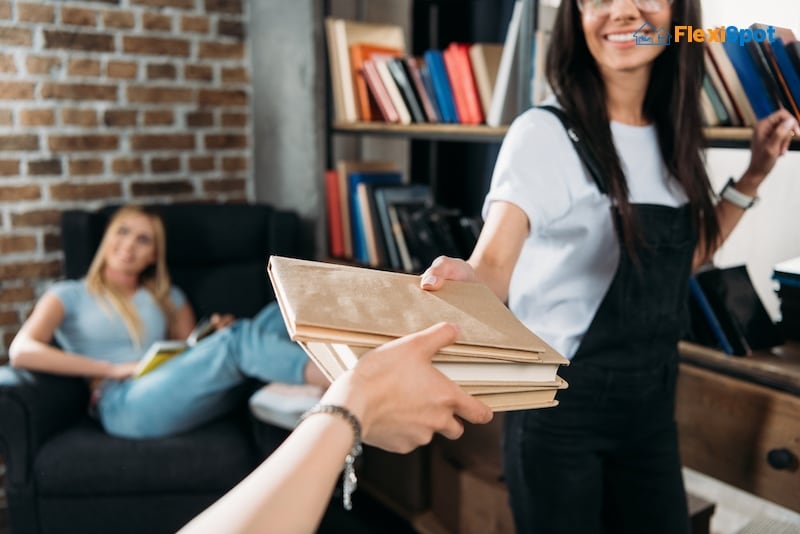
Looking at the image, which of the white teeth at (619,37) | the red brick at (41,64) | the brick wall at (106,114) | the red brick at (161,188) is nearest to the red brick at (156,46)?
the brick wall at (106,114)

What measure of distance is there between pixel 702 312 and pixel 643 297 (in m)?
0.33

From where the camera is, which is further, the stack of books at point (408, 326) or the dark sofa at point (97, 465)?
the dark sofa at point (97, 465)

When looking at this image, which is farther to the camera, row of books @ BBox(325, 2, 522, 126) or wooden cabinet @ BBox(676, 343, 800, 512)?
row of books @ BBox(325, 2, 522, 126)

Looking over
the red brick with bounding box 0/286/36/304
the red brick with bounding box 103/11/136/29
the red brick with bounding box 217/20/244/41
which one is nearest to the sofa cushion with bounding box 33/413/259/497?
the red brick with bounding box 0/286/36/304

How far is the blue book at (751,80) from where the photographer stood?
110cm

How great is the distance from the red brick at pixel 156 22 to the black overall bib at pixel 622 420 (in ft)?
6.33

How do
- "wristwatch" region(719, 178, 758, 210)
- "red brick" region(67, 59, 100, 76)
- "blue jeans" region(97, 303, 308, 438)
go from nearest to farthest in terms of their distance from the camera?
1. "wristwatch" region(719, 178, 758, 210)
2. "blue jeans" region(97, 303, 308, 438)
3. "red brick" region(67, 59, 100, 76)

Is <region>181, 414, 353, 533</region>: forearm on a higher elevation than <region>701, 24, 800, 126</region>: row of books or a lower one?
lower

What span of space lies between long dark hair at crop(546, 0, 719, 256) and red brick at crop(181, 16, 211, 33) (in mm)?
1772

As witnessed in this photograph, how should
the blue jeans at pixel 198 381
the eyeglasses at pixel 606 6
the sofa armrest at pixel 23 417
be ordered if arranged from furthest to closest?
the blue jeans at pixel 198 381, the sofa armrest at pixel 23 417, the eyeglasses at pixel 606 6

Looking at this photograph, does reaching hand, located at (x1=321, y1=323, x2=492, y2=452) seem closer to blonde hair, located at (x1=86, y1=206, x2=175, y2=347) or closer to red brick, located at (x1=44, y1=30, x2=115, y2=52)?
blonde hair, located at (x1=86, y1=206, x2=175, y2=347)

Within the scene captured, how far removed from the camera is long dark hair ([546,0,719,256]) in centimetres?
101

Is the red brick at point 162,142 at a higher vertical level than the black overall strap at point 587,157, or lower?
lower

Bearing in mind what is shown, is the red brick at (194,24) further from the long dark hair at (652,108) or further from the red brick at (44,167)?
the long dark hair at (652,108)
